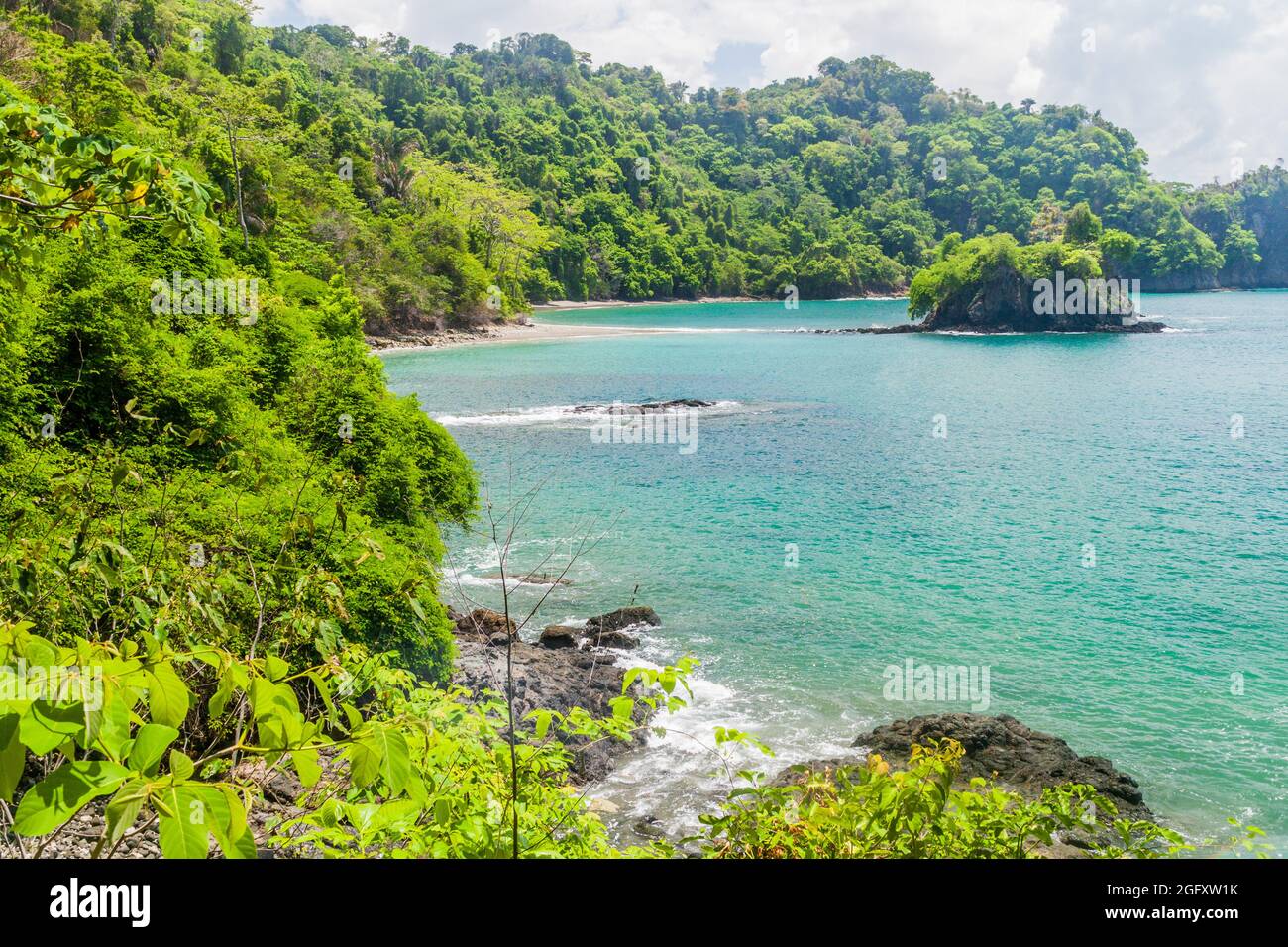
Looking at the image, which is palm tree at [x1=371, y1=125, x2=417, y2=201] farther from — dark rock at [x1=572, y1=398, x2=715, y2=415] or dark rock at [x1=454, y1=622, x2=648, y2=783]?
dark rock at [x1=454, y1=622, x2=648, y2=783]

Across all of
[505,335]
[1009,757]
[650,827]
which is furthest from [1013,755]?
[505,335]

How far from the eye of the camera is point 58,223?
13.2 feet

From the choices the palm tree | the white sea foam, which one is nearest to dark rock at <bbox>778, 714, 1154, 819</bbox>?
the white sea foam

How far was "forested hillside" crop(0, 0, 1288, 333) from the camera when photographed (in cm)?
5350

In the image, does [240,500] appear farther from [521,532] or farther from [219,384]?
[521,532]

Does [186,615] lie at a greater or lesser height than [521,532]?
greater

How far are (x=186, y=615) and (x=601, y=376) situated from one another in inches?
1971

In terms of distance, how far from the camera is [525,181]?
139 metres

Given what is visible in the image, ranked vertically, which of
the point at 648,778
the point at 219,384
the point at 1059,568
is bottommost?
the point at 648,778

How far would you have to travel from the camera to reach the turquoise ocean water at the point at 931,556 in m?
14.0

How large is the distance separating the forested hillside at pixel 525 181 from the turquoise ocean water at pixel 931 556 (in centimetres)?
1183

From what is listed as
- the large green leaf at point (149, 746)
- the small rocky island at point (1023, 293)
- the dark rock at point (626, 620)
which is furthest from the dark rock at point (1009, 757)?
the small rocky island at point (1023, 293)
